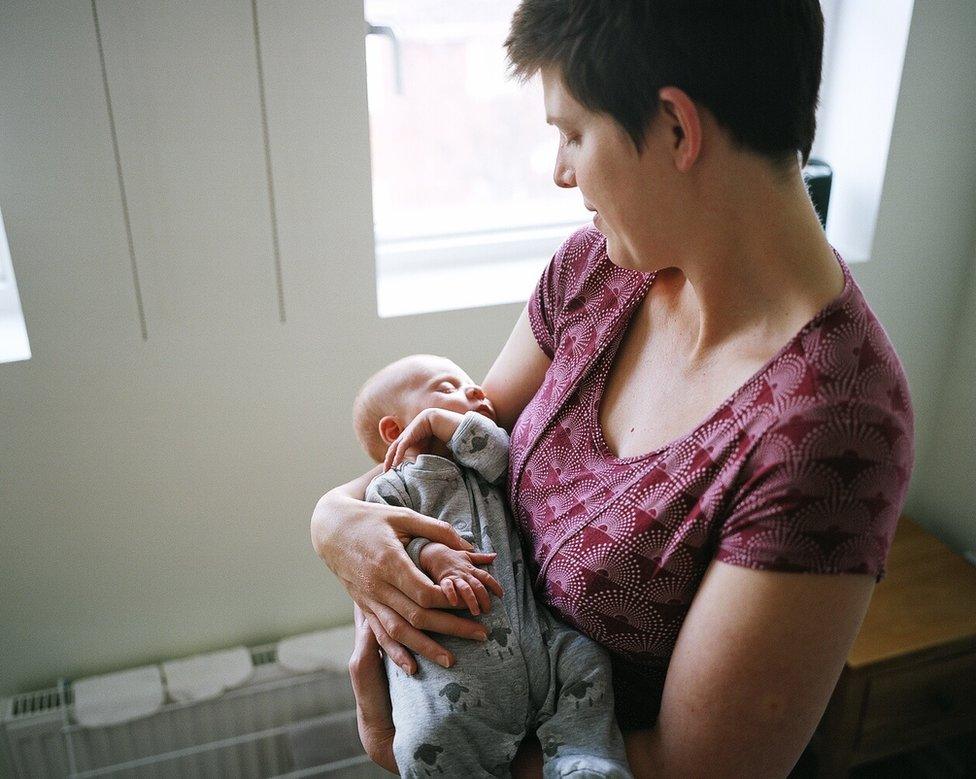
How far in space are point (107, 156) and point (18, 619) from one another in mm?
924

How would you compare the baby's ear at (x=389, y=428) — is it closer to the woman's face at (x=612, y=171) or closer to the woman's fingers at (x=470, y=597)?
the woman's fingers at (x=470, y=597)

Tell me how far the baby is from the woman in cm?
3

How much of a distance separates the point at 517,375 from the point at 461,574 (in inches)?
14.0

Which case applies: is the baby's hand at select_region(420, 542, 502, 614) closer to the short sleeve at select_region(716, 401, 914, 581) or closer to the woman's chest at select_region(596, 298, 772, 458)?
the woman's chest at select_region(596, 298, 772, 458)

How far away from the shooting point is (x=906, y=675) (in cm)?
179

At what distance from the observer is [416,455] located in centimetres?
130

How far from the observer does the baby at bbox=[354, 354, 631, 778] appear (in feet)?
3.15

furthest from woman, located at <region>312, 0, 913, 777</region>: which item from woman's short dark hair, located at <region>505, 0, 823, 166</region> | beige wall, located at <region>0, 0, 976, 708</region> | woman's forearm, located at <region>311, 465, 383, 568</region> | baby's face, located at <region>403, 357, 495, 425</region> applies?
beige wall, located at <region>0, 0, 976, 708</region>

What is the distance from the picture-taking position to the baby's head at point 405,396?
136 cm

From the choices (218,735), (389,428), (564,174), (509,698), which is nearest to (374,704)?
(509,698)

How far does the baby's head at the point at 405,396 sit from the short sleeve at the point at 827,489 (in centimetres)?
60

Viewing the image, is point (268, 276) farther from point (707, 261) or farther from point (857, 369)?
point (857, 369)

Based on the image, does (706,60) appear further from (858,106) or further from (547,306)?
(858,106)

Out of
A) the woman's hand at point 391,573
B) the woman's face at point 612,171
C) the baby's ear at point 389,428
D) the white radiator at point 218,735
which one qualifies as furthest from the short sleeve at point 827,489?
the white radiator at point 218,735
